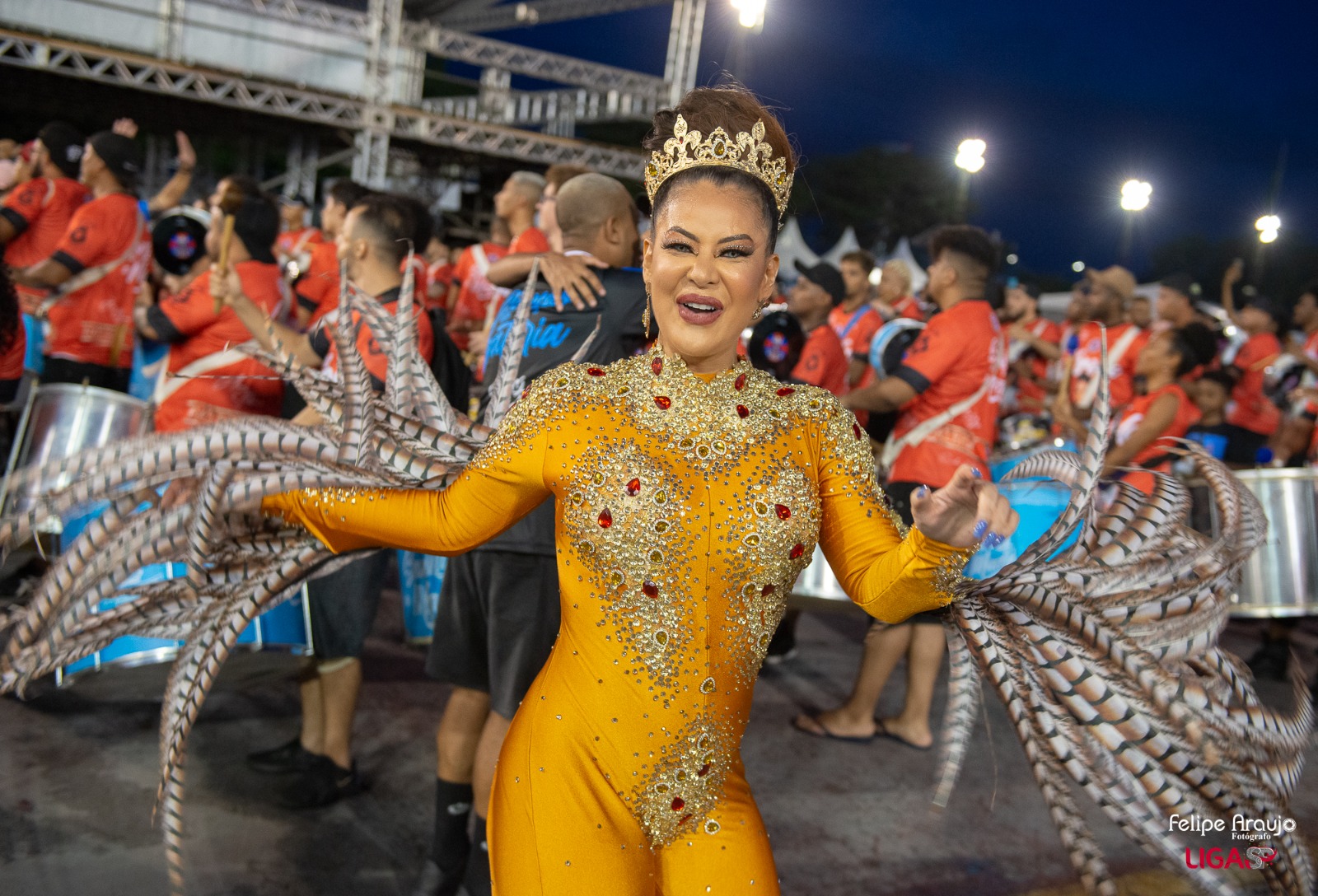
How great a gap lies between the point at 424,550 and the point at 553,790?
47 centimetres

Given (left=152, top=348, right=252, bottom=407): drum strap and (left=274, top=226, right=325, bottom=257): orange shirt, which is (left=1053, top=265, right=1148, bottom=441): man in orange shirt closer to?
(left=152, top=348, right=252, bottom=407): drum strap

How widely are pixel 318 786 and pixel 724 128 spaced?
2.84m

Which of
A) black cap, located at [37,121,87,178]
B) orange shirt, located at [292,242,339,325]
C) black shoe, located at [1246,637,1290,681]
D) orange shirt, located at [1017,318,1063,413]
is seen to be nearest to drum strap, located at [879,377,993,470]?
black shoe, located at [1246,637,1290,681]

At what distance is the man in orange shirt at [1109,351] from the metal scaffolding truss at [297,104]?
7.64 metres

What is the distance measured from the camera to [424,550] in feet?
5.95

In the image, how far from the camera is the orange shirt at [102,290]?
5.19 meters

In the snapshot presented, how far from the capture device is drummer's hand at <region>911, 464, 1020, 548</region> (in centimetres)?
140

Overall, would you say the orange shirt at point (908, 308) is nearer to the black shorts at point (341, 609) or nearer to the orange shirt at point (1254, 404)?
the orange shirt at point (1254, 404)

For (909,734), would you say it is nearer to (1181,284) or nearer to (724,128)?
(724,128)

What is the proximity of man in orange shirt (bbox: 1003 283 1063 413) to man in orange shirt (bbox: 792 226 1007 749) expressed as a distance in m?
5.48

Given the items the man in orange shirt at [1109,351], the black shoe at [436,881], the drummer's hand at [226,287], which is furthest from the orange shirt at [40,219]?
the man in orange shirt at [1109,351]

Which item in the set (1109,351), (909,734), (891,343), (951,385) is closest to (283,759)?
(909,734)

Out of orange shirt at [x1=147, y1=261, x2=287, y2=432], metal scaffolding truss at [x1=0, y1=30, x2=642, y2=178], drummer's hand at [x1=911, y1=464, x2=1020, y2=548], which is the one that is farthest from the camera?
metal scaffolding truss at [x1=0, y1=30, x2=642, y2=178]

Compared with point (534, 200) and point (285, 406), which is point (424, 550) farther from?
point (534, 200)
